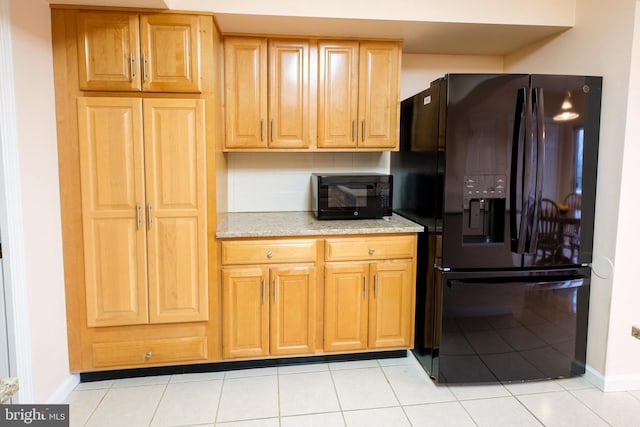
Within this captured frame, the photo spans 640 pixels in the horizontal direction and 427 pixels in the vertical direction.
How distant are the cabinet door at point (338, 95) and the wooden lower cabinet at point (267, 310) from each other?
2.87 feet

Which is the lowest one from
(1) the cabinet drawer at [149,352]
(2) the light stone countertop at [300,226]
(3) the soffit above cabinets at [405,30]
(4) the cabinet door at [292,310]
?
(1) the cabinet drawer at [149,352]

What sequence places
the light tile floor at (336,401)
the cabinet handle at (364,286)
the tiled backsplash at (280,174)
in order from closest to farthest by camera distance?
the light tile floor at (336,401) < the cabinet handle at (364,286) < the tiled backsplash at (280,174)

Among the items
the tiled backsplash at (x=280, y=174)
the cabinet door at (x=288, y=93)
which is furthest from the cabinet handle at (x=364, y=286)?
the cabinet door at (x=288, y=93)

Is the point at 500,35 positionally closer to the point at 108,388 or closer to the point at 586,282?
the point at 586,282

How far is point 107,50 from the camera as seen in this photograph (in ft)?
6.63

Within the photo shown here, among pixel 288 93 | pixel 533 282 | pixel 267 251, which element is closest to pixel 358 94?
pixel 288 93

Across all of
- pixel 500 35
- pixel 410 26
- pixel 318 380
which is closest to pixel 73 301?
pixel 318 380

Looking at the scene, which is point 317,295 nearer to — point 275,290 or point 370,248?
point 275,290

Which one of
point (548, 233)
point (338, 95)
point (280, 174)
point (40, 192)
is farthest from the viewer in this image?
point (280, 174)

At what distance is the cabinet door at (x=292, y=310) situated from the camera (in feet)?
7.52

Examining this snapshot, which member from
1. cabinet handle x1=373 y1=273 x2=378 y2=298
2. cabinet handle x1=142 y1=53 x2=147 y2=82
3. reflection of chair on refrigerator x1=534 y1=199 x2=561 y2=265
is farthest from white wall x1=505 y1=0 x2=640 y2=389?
cabinet handle x1=142 y1=53 x2=147 y2=82

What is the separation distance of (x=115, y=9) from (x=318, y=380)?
2330 millimetres

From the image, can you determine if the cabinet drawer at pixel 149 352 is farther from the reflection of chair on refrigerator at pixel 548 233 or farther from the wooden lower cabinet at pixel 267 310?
the reflection of chair on refrigerator at pixel 548 233

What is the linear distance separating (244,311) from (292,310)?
0.29 m
